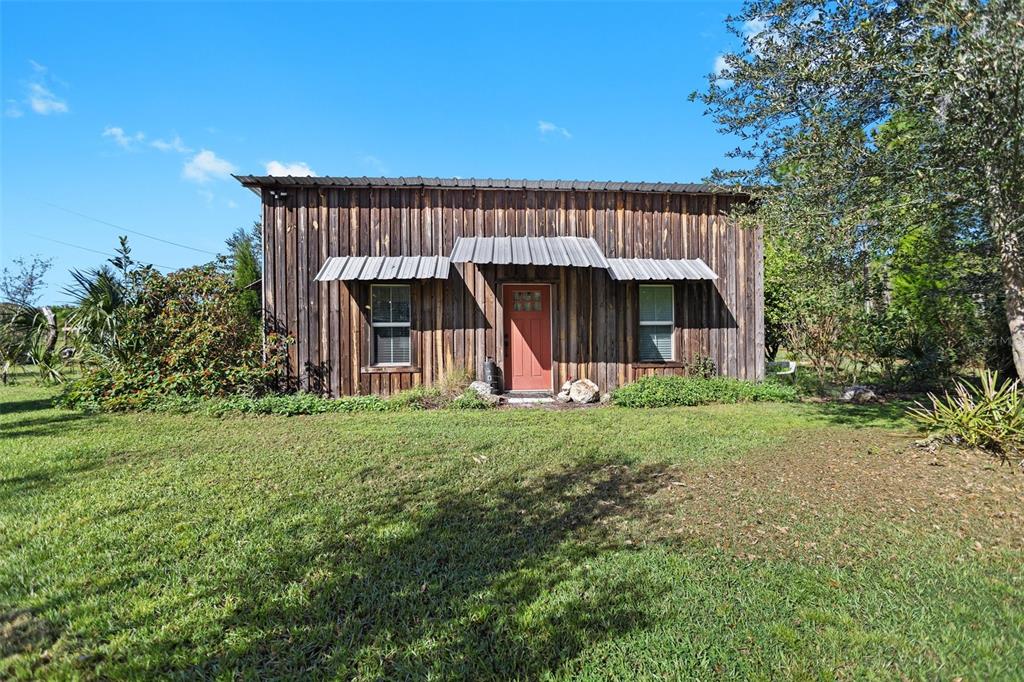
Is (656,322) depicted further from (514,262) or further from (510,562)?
(510,562)

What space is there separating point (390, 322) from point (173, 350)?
12.8 ft

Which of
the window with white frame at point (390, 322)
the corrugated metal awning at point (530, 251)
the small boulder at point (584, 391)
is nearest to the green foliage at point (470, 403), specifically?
the window with white frame at point (390, 322)

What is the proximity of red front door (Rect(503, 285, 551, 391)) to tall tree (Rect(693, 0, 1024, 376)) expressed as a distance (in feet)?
14.1

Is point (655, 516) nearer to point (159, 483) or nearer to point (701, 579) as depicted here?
point (701, 579)

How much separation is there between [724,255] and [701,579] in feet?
29.1

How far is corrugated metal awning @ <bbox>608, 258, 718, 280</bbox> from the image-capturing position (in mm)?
9344

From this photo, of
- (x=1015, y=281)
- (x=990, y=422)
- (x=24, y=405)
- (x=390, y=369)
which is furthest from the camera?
(x=390, y=369)

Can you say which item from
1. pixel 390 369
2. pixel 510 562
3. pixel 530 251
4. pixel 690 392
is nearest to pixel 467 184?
pixel 530 251

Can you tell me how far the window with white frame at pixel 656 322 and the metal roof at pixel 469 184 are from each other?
208 centimetres

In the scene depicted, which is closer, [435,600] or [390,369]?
[435,600]

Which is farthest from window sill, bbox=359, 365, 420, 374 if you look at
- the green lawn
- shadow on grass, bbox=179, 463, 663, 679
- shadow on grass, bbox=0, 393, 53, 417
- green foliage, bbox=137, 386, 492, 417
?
shadow on grass, bbox=179, 463, 663, 679

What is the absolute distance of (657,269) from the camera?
31.6ft

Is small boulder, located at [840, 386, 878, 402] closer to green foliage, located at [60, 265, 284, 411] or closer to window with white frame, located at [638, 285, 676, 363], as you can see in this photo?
window with white frame, located at [638, 285, 676, 363]

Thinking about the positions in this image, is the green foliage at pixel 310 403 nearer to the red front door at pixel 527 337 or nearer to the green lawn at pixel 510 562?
the red front door at pixel 527 337
